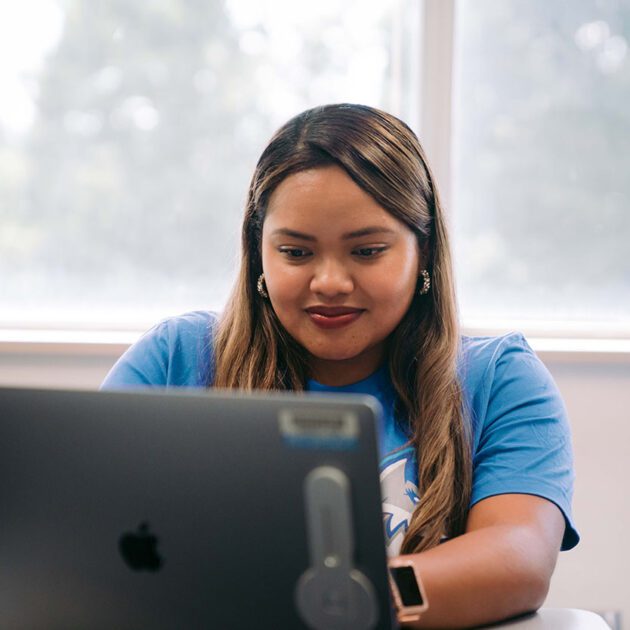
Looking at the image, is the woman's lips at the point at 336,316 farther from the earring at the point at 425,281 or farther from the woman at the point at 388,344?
the earring at the point at 425,281

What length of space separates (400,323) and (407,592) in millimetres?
657

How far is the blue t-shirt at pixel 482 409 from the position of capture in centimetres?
118

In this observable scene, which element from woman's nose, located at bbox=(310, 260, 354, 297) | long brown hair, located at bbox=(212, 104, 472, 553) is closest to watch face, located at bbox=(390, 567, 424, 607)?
long brown hair, located at bbox=(212, 104, 472, 553)

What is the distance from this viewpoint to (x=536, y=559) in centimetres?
101

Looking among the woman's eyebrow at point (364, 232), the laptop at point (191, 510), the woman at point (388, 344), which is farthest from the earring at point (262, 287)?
the laptop at point (191, 510)

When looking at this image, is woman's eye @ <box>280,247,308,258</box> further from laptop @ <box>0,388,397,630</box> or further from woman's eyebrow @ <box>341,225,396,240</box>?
laptop @ <box>0,388,397,630</box>

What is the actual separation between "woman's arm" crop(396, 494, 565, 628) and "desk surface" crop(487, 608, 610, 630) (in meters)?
0.02

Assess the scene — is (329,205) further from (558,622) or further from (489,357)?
(558,622)

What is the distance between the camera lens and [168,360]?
4.54ft

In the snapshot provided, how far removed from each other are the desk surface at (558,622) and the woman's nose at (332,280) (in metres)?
0.50

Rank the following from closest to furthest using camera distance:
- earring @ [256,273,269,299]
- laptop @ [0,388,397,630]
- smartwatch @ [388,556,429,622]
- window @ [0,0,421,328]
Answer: laptop @ [0,388,397,630] < smartwatch @ [388,556,429,622] < earring @ [256,273,269,299] < window @ [0,0,421,328]

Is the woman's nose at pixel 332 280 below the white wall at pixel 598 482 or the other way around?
the other way around

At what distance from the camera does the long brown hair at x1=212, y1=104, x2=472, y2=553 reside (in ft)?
3.99

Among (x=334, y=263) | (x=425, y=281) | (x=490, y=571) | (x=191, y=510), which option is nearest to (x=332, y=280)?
(x=334, y=263)
